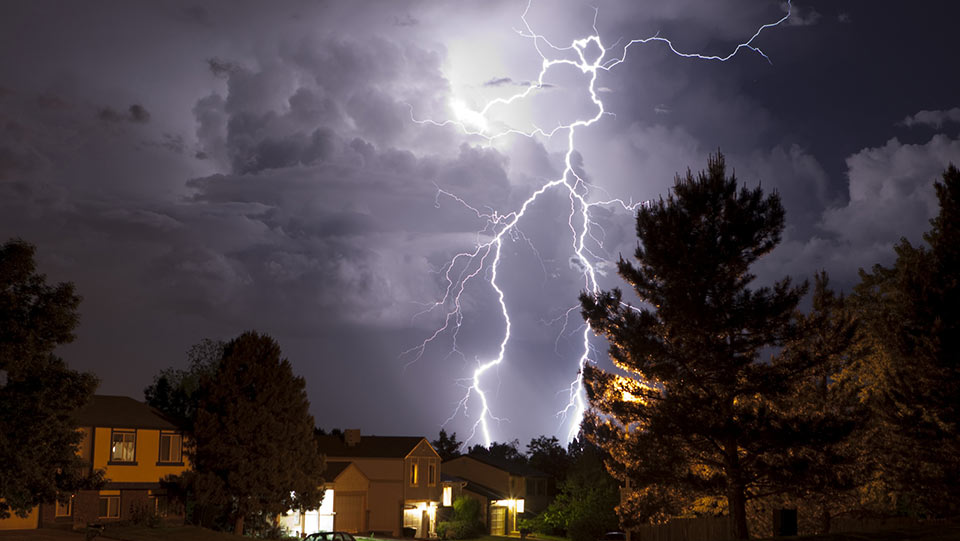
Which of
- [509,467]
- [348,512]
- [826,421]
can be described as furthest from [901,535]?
[509,467]

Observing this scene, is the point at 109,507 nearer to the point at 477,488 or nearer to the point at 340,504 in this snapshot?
the point at 340,504

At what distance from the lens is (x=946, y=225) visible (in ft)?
80.8

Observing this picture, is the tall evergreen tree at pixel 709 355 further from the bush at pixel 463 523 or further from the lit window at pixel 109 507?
the bush at pixel 463 523

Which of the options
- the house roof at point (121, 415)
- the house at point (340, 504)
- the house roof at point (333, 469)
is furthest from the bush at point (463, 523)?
the house roof at point (121, 415)

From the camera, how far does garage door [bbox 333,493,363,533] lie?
41906mm

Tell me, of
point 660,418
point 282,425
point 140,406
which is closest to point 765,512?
point 660,418

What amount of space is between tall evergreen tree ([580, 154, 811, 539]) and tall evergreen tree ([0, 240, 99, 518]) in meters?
14.6

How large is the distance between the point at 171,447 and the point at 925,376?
27685 millimetres

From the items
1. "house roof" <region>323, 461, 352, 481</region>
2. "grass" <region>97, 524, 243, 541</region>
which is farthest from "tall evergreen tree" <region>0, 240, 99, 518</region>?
"house roof" <region>323, 461, 352, 481</region>

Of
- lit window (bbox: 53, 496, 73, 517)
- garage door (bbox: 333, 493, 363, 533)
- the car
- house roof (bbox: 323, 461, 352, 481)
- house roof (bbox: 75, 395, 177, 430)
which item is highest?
house roof (bbox: 75, 395, 177, 430)

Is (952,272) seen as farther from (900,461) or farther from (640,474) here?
(640,474)

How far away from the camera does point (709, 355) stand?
21.1 meters

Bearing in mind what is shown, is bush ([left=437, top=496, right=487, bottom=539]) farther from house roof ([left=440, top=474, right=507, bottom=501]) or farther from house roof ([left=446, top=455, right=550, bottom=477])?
house roof ([left=446, top=455, right=550, bottom=477])

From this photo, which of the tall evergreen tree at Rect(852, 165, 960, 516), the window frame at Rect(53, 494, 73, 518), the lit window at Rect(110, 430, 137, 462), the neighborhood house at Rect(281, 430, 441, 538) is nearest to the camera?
the tall evergreen tree at Rect(852, 165, 960, 516)
